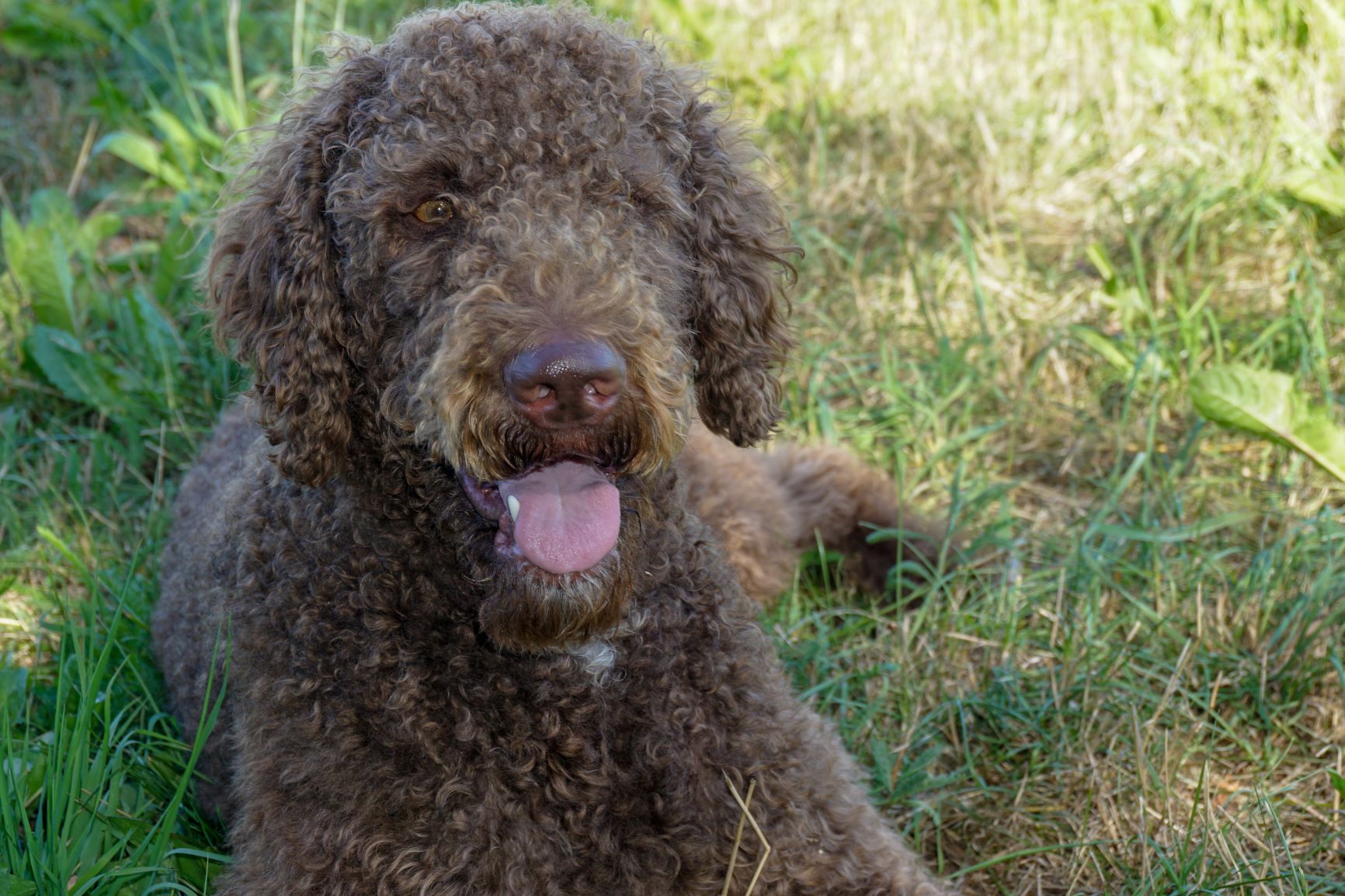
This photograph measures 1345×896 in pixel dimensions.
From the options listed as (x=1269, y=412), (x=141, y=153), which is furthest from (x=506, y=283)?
(x=141, y=153)

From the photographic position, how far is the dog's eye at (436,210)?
95.6 inches

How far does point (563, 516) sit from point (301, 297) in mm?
651

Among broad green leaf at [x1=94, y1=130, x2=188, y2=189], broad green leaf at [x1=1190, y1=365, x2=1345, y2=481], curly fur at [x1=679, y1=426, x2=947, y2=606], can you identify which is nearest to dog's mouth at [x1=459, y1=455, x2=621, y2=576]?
curly fur at [x1=679, y1=426, x2=947, y2=606]

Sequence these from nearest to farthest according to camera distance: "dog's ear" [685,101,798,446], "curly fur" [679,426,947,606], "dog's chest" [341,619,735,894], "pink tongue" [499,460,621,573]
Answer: "pink tongue" [499,460,621,573] < "dog's chest" [341,619,735,894] < "dog's ear" [685,101,798,446] < "curly fur" [679,426,947,606]

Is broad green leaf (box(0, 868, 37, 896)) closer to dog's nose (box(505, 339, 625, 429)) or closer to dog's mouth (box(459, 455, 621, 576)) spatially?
dog's mouth (box(459, 455, 621, 576))

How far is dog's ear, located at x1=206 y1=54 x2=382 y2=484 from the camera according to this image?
247 centimetres

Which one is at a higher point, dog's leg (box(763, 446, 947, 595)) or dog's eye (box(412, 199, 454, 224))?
dog's eye (box(412, 199, 454, 224))

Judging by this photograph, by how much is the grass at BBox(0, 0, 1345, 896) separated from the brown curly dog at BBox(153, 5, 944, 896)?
45cm

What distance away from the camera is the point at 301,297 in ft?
8.16

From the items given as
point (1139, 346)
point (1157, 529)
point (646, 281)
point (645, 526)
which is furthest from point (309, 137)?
point (1139, 346)

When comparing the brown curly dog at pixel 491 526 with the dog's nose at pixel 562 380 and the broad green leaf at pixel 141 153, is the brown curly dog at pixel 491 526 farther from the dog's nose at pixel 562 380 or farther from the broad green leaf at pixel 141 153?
the broad green leaf at pixel 141 153

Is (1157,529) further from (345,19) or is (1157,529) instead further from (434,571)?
(345,19)

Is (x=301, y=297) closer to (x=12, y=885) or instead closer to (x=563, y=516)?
(x=563, y=516)

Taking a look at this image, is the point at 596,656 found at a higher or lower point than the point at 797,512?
higher
